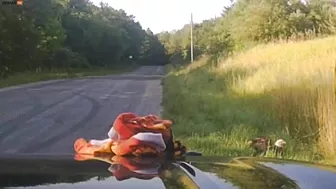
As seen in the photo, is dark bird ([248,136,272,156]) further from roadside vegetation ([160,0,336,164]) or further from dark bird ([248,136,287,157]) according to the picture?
roadside vegetation ([160,0,336,164])

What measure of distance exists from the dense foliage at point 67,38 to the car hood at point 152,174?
31.6 metres

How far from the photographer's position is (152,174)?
242 centimetres

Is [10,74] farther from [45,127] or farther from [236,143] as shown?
[236,143]

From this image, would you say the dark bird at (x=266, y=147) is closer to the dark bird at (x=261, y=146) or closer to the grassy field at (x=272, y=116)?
the dark bird at (x=261, y=146)

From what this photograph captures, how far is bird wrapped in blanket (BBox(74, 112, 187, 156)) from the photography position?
9.49 feet

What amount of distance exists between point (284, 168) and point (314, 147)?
5815mm

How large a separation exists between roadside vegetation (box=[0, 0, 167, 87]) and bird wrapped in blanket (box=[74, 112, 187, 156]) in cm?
2838

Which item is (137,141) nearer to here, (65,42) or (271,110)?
(271,110)

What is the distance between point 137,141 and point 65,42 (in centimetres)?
6512

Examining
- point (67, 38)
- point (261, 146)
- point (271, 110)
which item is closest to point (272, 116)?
point (271, 110)

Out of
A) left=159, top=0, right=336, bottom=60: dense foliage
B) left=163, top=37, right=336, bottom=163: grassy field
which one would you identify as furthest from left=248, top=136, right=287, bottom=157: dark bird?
left=159, top=0, right=336, bottom=60: dense foliage

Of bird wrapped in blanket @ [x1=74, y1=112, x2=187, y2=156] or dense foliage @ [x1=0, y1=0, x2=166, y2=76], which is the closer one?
bird wrapped in blanket @ [x1=74, y1=112, x2=187, y2=156]

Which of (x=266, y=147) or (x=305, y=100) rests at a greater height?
(x=305, y=100)

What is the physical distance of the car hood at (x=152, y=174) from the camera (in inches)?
89.0
